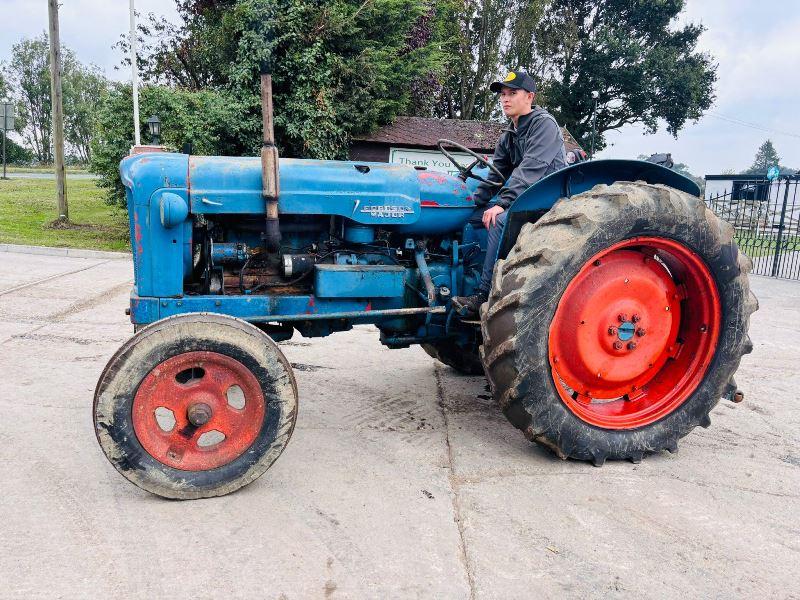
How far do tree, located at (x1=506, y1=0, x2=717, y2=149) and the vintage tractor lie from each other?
2248 centimetres

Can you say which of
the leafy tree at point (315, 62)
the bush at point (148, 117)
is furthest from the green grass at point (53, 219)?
the leafy tree at point (315, 62)

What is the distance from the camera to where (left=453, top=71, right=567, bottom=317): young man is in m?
3.45

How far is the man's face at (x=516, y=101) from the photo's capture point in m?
3.72

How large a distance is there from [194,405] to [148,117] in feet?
A: 34.3

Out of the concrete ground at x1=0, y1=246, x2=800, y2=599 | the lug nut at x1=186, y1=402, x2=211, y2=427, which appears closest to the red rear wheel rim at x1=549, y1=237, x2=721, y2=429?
the concrete ground at x1=0, y1=246, x2=800, y2=599

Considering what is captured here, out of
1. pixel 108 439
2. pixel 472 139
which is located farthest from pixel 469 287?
pixel 472 139

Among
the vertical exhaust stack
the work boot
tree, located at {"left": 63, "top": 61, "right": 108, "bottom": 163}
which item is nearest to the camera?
the vertical exhaust stack

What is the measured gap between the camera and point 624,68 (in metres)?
25.5

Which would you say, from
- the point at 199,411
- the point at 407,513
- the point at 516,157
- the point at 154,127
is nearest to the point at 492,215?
the point at 516,157

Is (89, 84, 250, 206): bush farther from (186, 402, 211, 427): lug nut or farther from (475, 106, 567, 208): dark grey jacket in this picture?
(186, 402, 211, 427): lug nut

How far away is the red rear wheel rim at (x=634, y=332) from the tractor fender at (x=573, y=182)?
0.44 metres

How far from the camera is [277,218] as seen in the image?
323 centimetres

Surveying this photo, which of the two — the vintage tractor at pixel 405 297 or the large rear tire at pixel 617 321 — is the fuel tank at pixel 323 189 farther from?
the large rear tire at pixel 617 321

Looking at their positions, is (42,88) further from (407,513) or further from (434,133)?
(407,513)
